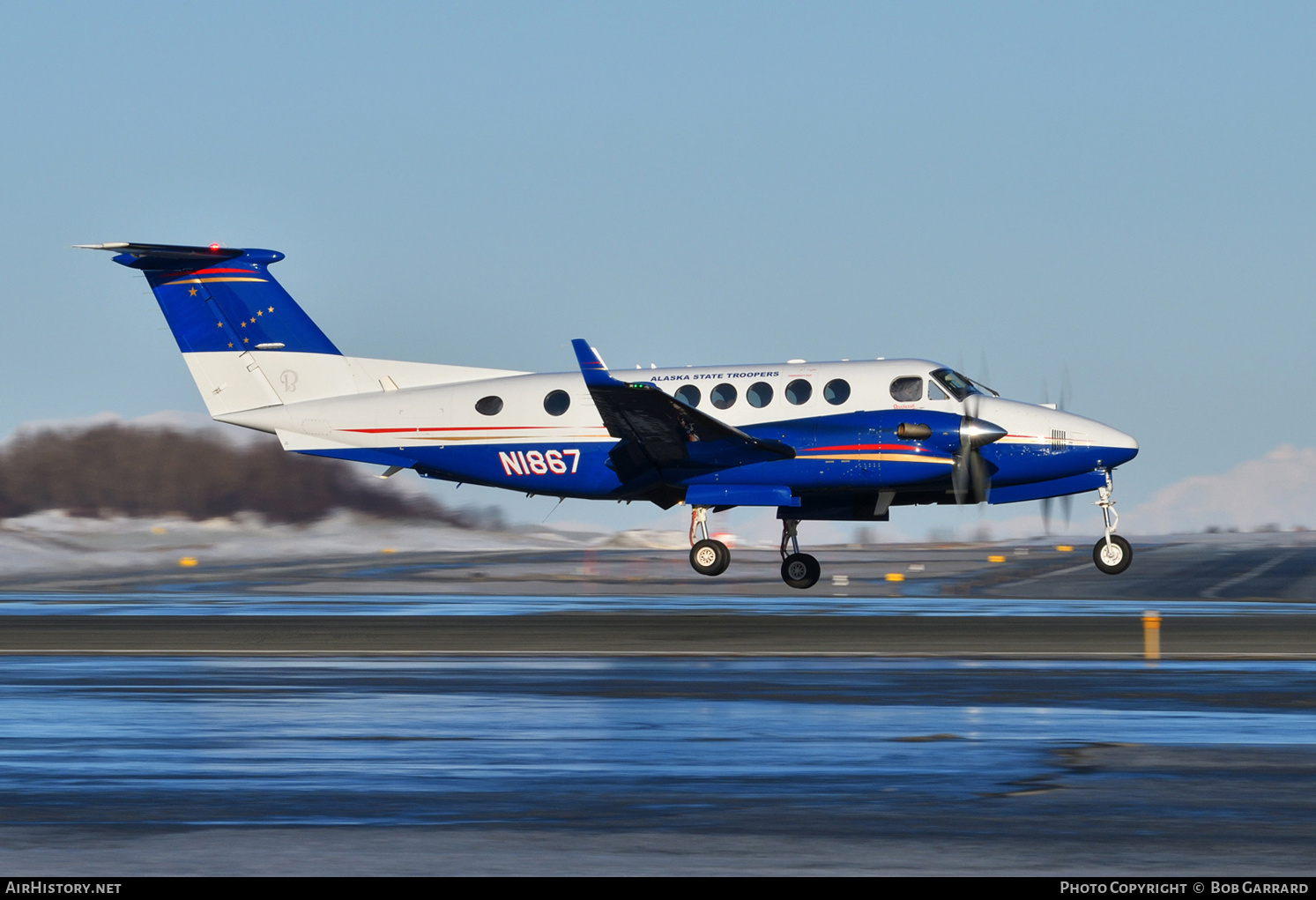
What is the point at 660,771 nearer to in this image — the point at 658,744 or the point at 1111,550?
the point at 658,744

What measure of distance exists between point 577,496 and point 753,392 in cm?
387

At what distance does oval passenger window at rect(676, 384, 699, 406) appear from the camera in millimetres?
27484

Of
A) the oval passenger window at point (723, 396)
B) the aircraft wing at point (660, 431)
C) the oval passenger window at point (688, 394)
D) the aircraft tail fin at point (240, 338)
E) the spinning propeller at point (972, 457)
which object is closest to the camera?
the spinning propeller at point (972, 457)

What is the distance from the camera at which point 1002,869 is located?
Answer: 21.5ft

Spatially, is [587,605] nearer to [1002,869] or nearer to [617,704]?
[617,704]

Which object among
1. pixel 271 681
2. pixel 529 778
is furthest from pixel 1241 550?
pixel 529 778

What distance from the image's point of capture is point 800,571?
28062 millimetres

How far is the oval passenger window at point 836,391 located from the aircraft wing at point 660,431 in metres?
1.15

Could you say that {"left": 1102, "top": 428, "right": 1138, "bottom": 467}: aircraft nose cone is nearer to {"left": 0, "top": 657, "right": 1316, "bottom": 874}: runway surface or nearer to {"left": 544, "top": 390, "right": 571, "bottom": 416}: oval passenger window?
{"left": 544, "top": 390, "right": 571, "bottom": 416}: oval passenger window

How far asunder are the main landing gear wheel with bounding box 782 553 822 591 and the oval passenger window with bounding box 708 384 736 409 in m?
2.96

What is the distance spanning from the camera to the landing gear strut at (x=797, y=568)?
28.0 metres

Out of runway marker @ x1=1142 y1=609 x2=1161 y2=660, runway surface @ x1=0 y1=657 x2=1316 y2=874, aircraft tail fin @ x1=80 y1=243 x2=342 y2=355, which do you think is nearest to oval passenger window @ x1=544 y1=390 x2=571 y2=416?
aircraft tail fin @ x1=80 y1=243 x2=342 y2=355

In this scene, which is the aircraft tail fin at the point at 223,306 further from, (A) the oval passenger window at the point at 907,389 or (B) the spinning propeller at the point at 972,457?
(B) the spinning propeller at the point at 972,457

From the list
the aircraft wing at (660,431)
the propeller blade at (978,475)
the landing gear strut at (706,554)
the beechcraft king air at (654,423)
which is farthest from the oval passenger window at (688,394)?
the propeller blade at (978,475)
